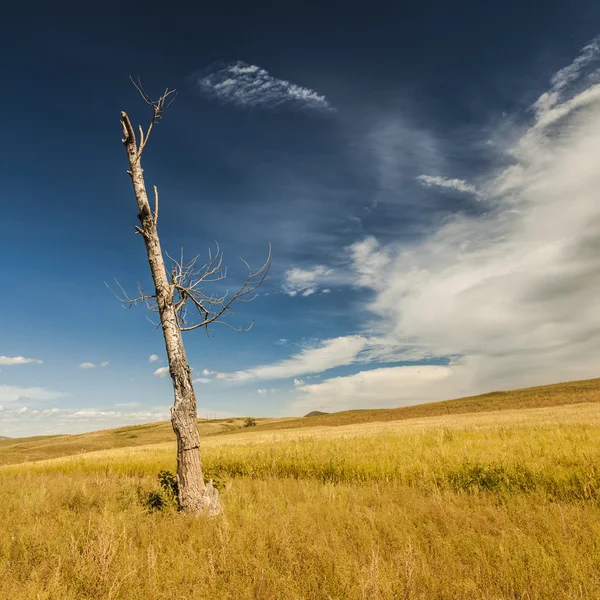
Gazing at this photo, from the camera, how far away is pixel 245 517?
6105 millimetres

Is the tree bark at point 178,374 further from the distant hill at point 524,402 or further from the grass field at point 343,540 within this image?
the distant hill at point 524,402

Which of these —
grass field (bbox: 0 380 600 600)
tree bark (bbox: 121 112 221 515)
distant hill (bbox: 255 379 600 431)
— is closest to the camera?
grass field (bbox: 0 380 600 600)

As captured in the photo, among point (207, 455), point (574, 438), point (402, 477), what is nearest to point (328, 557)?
point (402, 477)

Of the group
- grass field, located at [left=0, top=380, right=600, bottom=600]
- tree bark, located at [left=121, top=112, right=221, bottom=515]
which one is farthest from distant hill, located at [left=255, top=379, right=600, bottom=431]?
tree bark, located at [left=121, top=112, right=221, bottom=515]

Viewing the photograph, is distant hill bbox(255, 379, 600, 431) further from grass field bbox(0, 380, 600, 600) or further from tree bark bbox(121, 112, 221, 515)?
tree bark bbox(121, 112, 221, 515)

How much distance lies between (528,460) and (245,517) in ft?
21.8

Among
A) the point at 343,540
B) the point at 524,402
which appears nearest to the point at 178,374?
the point at 343,540

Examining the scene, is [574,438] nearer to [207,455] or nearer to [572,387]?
[207,455]

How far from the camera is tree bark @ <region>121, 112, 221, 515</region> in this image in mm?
6801

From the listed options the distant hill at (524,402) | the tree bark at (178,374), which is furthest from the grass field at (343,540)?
the distant hill at (524,402)

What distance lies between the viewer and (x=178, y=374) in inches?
291

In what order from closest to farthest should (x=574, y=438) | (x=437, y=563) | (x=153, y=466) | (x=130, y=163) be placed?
1. (x=437, y=563)
2. (x=130, y=163)
3. (x=574, y=438)
4. (x=153, y=466)

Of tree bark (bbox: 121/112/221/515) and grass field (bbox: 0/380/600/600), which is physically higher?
tree bark (bbox: 121/112/221/515)

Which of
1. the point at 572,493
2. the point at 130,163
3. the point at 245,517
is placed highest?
the point at 130,163
